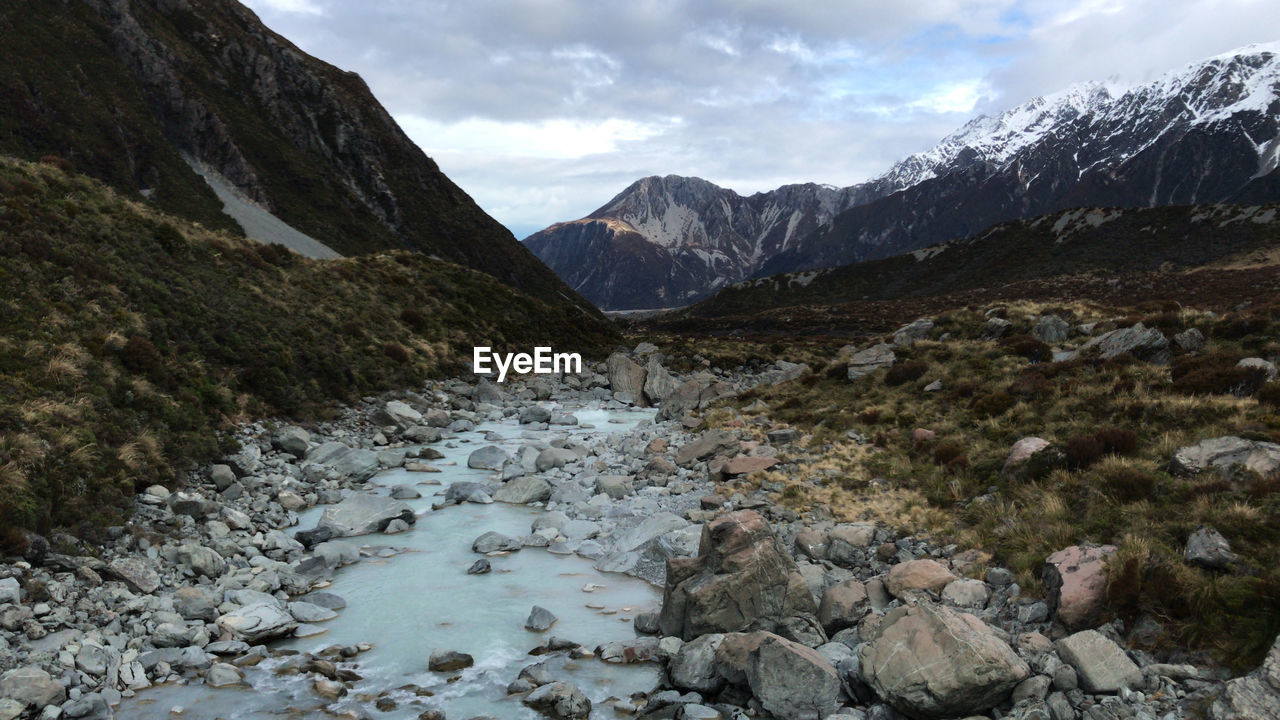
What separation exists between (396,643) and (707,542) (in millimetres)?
5615

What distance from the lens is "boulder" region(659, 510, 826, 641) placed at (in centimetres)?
1034

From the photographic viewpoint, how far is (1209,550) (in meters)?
8.77

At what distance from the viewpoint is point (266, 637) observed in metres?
10.5

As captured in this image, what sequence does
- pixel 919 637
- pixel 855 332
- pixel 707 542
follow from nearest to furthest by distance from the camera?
pixel 919 637
pixel 707 542
pixel 855 332

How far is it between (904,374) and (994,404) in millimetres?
7672

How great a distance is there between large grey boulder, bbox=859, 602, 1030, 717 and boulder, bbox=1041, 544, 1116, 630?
1.54m

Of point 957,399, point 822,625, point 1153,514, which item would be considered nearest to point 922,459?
point 957,399

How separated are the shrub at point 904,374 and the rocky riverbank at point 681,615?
12.9 meters

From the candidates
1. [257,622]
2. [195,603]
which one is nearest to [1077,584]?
[257,622]

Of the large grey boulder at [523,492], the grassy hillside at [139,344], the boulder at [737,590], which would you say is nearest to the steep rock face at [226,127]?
the grassy hillside at [139,344]

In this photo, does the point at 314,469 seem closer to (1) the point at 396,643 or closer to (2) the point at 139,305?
(2) the point at 139,305

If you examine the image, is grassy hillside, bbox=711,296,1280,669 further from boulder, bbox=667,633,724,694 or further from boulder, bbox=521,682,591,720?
boulder, bbox=521,682,591,720

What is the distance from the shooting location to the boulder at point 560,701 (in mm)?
8664

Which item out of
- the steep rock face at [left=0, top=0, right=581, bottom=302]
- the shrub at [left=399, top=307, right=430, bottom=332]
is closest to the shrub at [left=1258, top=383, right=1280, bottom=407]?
Result: the shrub at [left=399, top=307, right=430, bottom=332]
